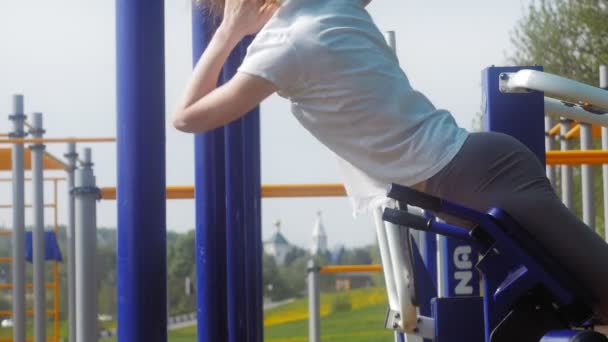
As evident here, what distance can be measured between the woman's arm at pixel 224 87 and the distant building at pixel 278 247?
555 inches

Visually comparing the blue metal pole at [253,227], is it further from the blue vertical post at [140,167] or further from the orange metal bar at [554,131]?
the orange metal bar at [554,131]

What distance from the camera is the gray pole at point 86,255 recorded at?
12.0 ft

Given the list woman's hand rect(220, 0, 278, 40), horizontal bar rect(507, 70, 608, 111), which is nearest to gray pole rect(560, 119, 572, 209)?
horizontal bar rect(507, 70, 608, 111)

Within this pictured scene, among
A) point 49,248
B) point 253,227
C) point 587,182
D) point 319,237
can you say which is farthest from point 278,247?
point 253,227

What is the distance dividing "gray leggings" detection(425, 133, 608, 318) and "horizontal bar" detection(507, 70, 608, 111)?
15 centimetres

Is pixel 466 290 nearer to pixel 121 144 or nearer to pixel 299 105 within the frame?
pixel 299 105

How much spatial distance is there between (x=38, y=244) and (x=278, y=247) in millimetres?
13192

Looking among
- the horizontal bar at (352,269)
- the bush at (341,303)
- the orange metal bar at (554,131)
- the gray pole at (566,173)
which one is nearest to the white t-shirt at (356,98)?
the gray pole at (566,173)

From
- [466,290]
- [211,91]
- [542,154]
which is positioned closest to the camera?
[211,91]

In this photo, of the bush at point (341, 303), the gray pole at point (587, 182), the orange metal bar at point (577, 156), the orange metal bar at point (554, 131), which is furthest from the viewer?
the bush at point (341, 303)

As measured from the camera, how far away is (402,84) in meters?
1.81

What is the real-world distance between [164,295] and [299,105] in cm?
38

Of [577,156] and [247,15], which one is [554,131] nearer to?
[577,156]

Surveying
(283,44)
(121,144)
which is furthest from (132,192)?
(283,44)
